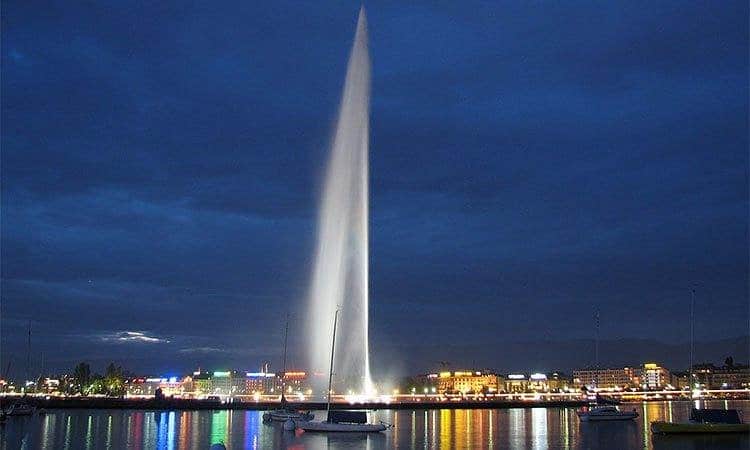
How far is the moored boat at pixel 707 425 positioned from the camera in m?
49.6

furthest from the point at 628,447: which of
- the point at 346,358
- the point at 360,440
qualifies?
the point at 346,358

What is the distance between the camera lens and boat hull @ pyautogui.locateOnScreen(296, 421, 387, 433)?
170ft

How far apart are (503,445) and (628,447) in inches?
276

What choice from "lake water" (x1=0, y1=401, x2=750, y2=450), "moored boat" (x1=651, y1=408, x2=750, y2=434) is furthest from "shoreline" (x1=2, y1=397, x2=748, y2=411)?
"moored boat" (x1=651, y1=408, x2=750, y2=434)

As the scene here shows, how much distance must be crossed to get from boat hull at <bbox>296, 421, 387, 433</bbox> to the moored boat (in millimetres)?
18534

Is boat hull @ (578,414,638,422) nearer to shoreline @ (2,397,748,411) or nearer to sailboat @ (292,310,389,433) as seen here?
sailboat @ (292,310,389,433)

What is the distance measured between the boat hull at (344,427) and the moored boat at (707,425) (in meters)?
18.5

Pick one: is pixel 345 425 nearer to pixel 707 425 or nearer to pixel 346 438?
pixel 346 438

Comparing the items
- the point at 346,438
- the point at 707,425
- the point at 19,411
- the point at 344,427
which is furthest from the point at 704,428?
the point at 19,411

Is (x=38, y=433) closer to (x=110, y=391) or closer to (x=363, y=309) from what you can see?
(x=363, y=309)

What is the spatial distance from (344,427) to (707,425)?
2360 centimetres

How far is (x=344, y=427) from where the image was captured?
5216 centimetres

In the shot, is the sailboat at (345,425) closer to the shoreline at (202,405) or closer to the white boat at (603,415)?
the white boat at (603,415)

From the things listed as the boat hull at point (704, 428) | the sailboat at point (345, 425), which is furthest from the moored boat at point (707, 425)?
the sailboat at point (345, 425)
